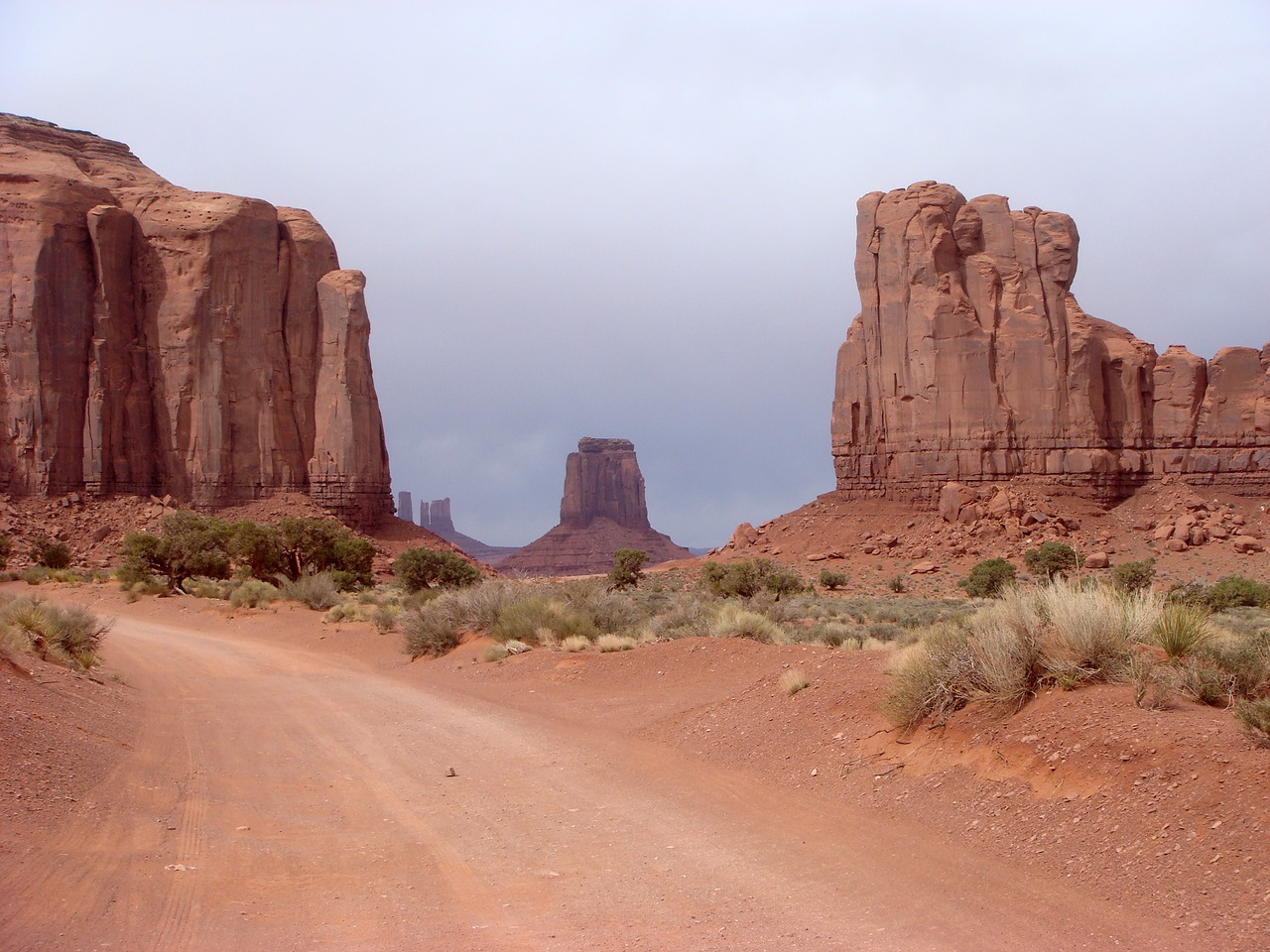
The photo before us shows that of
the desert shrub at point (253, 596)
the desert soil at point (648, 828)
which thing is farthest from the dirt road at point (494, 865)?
the desert shrub at point (253, 596)

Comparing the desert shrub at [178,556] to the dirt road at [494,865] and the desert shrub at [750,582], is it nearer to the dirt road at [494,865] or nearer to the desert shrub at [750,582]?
the desert shrub at [750,582]

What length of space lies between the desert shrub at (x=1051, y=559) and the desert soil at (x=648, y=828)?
30.1 meters

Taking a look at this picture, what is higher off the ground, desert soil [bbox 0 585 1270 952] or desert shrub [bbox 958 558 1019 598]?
desert shrub [bbox 958 558 1019 598]

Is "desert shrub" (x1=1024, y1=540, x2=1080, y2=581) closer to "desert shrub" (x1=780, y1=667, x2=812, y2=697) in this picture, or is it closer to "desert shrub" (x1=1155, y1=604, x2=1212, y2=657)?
"desert shrub" (x1=780, y1=667, x2=812, y2=697)

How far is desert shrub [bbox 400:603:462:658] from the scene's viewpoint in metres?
20.6

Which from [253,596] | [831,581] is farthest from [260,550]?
[831,581]

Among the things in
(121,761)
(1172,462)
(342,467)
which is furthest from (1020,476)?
(121,761)

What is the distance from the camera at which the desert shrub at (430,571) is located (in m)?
35.5

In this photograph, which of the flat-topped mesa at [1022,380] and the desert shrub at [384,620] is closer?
the desert shrub at [384,620]

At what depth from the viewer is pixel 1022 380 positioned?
52000 millimetres

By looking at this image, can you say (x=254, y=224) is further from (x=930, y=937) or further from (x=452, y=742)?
(x=930, y=937)

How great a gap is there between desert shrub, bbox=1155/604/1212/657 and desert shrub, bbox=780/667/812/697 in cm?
393

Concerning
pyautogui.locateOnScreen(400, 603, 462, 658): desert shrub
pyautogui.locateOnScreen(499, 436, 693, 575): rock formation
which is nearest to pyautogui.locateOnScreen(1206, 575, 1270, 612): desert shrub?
pyautogui.locateOnScreen(400, 603, 462, 658): desert shrub

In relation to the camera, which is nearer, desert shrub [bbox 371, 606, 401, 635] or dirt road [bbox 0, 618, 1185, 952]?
dirt road [bbox 0, 618, 1185, 952]
